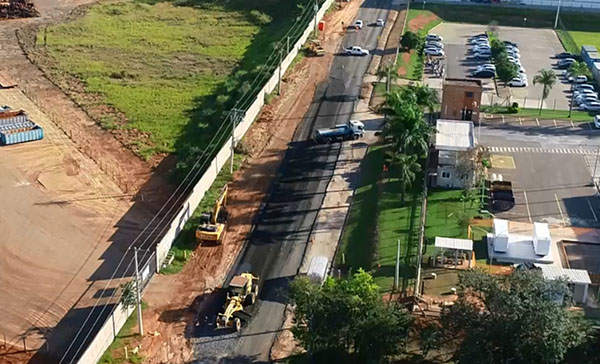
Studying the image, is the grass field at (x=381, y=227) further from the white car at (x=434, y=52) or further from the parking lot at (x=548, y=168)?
the white car at (x=434, y=52)

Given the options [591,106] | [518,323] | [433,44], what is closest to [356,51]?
[433,44]

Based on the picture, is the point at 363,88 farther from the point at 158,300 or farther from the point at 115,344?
the point at 115,344

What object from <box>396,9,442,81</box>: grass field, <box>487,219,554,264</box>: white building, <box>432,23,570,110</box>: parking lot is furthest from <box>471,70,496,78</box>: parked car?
<box>487,219,554,264</box>: white building

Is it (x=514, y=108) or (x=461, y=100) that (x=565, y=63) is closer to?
(x=514, y=108)

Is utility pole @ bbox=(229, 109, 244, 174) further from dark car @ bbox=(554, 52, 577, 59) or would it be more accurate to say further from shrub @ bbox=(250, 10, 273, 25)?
dark car @ bbox=(554, 52, 577, 59)

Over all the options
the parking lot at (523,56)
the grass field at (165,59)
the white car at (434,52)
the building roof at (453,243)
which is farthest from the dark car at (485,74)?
the building roof at (453,243)

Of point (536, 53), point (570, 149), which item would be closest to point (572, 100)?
point (570, 149)
